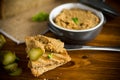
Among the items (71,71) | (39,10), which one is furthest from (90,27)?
(39,10)

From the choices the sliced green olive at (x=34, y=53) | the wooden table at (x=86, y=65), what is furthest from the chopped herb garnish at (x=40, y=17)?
the sliced green olive at (x=34, y=53)

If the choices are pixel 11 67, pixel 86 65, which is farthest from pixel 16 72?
pixel 86 65

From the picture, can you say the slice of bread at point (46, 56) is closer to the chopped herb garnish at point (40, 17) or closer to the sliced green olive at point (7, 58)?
the sliced green olive at point (7, 58)

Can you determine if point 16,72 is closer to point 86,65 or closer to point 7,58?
point 7,58

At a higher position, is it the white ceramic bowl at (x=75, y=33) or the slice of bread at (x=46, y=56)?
the white ceramic bowl at (x=75, y=33)

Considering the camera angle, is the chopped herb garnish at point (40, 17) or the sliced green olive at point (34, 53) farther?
the chopped herb garnish at point (40, 17)
